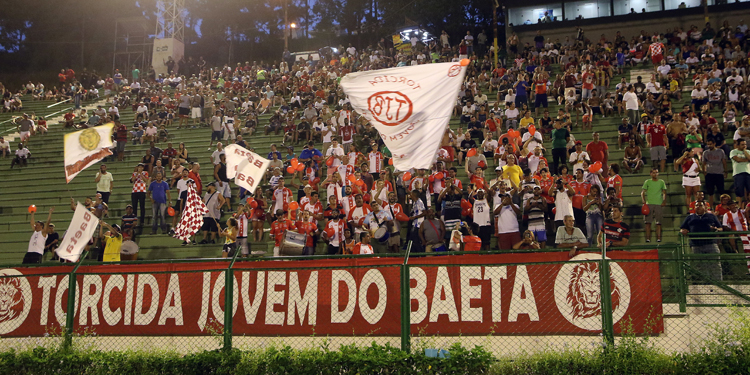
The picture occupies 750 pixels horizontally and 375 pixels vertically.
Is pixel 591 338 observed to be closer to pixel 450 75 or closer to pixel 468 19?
pixel 450 75

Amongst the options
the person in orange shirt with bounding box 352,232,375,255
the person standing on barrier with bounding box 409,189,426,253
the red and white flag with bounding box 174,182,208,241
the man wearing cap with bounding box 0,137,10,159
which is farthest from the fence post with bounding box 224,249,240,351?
the man wearing cap with bounding box 0,137,10,159

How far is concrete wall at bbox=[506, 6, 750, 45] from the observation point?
2859 cm

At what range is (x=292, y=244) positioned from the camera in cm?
1333

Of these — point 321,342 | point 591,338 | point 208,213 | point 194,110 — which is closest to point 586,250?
point 591,338

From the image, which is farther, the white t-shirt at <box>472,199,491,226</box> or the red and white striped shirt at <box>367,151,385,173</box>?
the red and white striped shirt at <box>367,151,385,173</box>

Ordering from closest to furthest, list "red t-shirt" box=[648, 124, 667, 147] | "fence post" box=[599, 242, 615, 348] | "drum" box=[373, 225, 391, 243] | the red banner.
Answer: "fence post" box=[599, 242, 615, 348]
the red banner
"drum" box=[373, 225, 391, 243]
"red t-shirt" box=[648, 124, 667, 147]

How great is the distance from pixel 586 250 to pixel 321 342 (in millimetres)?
4161

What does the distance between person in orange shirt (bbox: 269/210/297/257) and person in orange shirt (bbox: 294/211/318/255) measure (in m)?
0.17

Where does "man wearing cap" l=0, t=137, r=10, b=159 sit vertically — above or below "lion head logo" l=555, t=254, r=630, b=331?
above

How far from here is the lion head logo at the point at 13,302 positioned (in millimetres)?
9961

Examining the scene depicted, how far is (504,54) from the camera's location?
3081 centimetres

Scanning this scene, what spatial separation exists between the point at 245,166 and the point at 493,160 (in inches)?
300

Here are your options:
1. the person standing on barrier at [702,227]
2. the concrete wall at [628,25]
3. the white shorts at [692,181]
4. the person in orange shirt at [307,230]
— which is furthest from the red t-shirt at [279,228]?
the concrete wall at [628,25]

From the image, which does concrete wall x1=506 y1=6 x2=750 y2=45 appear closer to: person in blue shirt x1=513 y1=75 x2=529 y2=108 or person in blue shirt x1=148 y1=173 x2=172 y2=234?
person in blue shirt x1=513 y1=75 x2=529 y2=108
